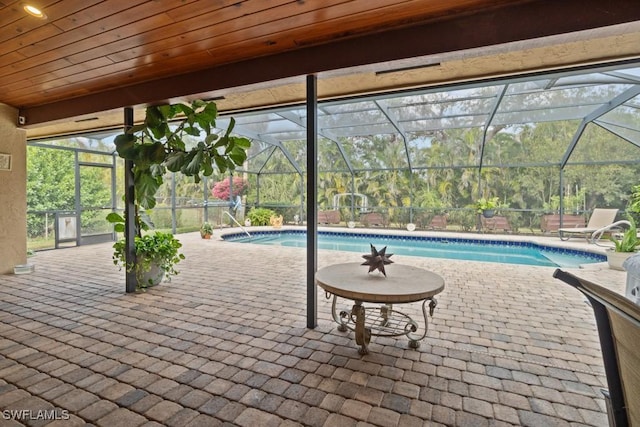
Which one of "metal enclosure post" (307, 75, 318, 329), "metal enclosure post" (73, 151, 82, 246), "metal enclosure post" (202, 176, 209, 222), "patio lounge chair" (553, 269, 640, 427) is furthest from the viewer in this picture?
"metal enclosure post" (202, 176, 209, 222)

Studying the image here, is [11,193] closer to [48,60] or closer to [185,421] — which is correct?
[48,60]

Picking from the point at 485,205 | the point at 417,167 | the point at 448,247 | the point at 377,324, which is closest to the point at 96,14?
the point at 377,324

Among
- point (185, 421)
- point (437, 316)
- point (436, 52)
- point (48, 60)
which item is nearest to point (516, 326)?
point (437, 316)

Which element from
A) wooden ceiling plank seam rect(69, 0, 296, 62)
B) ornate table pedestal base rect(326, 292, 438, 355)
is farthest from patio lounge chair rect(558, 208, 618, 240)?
wooden ceiling plank seam rect(69, 0, 296, 62)

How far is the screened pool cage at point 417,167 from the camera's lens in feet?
24.7

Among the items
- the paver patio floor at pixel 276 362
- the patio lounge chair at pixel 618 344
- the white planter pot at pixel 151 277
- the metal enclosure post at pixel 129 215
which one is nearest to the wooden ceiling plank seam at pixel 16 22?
the metal enclosure post at pixel 129 215

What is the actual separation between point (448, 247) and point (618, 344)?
8.81 metres

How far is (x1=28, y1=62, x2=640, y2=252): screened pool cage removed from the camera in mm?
7531

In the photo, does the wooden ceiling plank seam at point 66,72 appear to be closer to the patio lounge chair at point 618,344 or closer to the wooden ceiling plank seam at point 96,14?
the wooden ceiling plank seam at point 96,14

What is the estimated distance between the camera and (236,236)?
10.7 meters

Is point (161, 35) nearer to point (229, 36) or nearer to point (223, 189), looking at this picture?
point (229, 36)

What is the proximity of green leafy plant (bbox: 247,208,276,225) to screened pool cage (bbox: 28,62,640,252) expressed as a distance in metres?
0.46

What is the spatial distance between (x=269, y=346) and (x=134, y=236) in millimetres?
2706

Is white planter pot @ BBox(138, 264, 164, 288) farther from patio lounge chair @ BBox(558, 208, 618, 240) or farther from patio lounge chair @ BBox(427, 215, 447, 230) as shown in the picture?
patio lounge chair @ BBox(558, 208, 618, 240)
